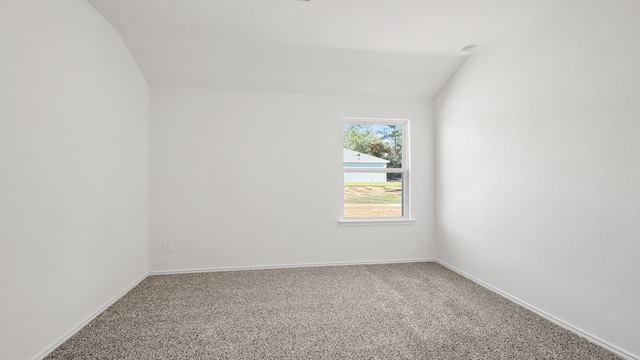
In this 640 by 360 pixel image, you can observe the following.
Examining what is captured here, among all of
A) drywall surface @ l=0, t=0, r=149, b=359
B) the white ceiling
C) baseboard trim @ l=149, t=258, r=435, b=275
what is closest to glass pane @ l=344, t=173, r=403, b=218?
baseboard trim @ l=149, t=258, r=435, b=275

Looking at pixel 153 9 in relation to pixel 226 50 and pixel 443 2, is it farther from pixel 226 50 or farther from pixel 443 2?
pixel 443 2

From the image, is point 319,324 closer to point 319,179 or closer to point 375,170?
point 319,179

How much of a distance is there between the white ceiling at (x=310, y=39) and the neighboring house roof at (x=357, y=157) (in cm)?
77

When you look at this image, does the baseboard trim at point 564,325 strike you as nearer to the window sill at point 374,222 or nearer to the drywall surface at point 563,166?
the drywall surface at point 563,166

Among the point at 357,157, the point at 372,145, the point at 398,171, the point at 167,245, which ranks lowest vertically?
the point at 167,245

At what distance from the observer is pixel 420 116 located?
3.80 metres

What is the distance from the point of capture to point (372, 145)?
3.87 m

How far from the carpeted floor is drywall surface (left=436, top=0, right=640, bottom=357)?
0.92 ft

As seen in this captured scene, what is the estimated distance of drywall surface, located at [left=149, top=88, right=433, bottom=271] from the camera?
333cm

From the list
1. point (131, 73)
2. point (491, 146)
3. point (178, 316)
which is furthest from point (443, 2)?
point (178, 316)

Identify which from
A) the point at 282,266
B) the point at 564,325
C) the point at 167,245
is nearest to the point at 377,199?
the point at 282,266

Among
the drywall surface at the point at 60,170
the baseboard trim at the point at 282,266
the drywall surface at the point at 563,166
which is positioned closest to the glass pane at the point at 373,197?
the baseboard trim at the point at 282,266

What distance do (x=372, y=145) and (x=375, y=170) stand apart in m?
0.34

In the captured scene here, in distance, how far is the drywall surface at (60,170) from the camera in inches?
60.6
